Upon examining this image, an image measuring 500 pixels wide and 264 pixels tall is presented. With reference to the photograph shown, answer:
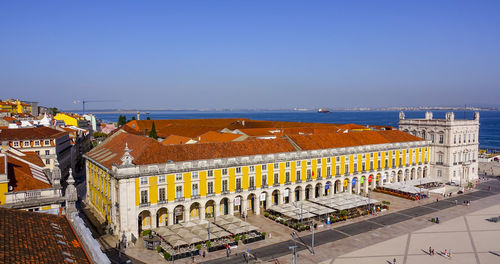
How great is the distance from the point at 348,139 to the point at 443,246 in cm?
3099

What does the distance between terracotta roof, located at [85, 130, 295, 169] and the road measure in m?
16.5

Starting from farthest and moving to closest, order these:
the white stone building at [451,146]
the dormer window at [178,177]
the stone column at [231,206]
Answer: the white stone building at [451,146] → the stone column at [231,206] → the dormer window at [178,177]

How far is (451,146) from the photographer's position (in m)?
84.2

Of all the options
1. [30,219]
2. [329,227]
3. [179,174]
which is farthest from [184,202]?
[30,219]

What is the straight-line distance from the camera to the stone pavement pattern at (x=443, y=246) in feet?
144

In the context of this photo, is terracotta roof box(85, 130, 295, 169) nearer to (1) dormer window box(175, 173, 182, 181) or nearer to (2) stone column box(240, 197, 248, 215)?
(1) dormer window box(175, 173, 182, 181)

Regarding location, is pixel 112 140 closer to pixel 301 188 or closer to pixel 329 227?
pixel 301 188

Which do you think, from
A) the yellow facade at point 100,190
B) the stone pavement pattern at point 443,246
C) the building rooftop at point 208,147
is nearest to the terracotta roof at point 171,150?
the building rooftop at point 208,147

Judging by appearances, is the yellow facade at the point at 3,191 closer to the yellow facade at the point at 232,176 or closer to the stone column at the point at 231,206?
the yellow facade at the point at 232,176

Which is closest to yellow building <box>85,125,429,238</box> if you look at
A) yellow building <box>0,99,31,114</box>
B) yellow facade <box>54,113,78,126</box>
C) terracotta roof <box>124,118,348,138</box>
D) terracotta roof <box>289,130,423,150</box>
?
terracotta roof <box>289,130,423,150</box>

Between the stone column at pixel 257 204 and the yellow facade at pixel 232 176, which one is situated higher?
the yellow facade at pixel 232 176

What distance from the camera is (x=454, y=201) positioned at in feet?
231

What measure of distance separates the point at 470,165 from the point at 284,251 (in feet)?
210

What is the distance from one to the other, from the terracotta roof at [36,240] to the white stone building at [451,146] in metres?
80.8
